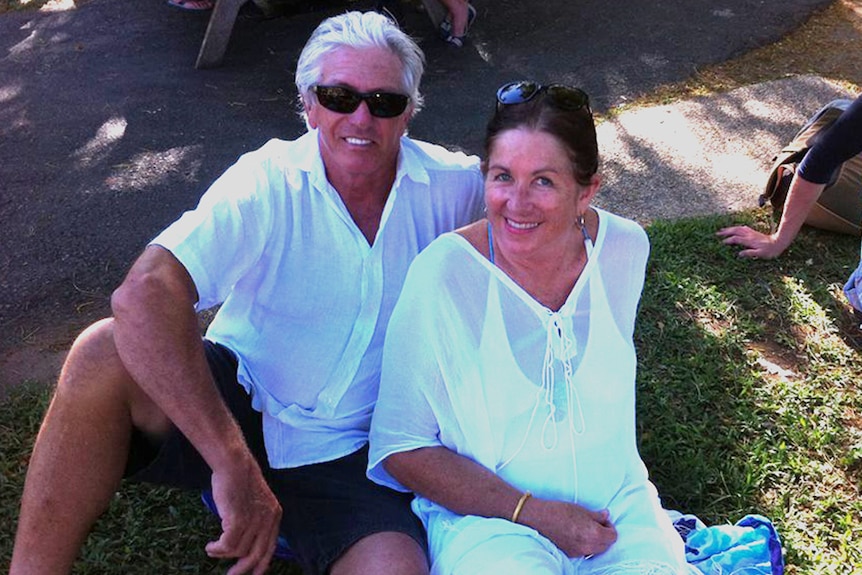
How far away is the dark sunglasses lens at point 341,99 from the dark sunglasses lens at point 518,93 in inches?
17.3

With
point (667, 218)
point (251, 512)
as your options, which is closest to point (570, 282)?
point (251, 512)

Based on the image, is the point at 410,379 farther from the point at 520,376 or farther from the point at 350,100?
the point at 350,100

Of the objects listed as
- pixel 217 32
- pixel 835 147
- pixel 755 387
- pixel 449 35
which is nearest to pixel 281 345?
pixel 755 387

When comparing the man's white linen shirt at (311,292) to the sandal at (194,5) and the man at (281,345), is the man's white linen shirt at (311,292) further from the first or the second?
the sandal at (194,5)

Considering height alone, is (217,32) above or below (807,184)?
below

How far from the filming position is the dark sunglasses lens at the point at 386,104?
2309 millimetres

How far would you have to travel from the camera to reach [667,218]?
173 inches

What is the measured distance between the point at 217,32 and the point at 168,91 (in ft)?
2.13

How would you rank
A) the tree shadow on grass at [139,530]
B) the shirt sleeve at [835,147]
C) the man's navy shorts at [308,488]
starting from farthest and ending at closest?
the shirt sleeve at [835,147]
the tree shadow on grass at [139,530]
the man's navy shorts at [308,488]

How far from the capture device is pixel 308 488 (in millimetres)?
2318

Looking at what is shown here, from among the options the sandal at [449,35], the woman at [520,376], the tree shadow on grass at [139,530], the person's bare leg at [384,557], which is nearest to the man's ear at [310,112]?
the woman at [520,376]

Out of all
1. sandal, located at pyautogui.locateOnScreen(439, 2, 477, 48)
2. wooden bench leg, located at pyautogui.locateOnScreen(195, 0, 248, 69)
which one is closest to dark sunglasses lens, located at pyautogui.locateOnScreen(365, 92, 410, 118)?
wooden bench leg, located at pyautogui.locateOnScreen(195, 0, 248, 69)

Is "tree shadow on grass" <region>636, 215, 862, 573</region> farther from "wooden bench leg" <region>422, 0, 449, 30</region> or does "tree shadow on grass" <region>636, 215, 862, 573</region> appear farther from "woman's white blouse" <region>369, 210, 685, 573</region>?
"wooden bench leg" <region>422, 0, 449, 30</region>

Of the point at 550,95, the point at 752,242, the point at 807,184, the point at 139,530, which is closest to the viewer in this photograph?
the point at 550,95
